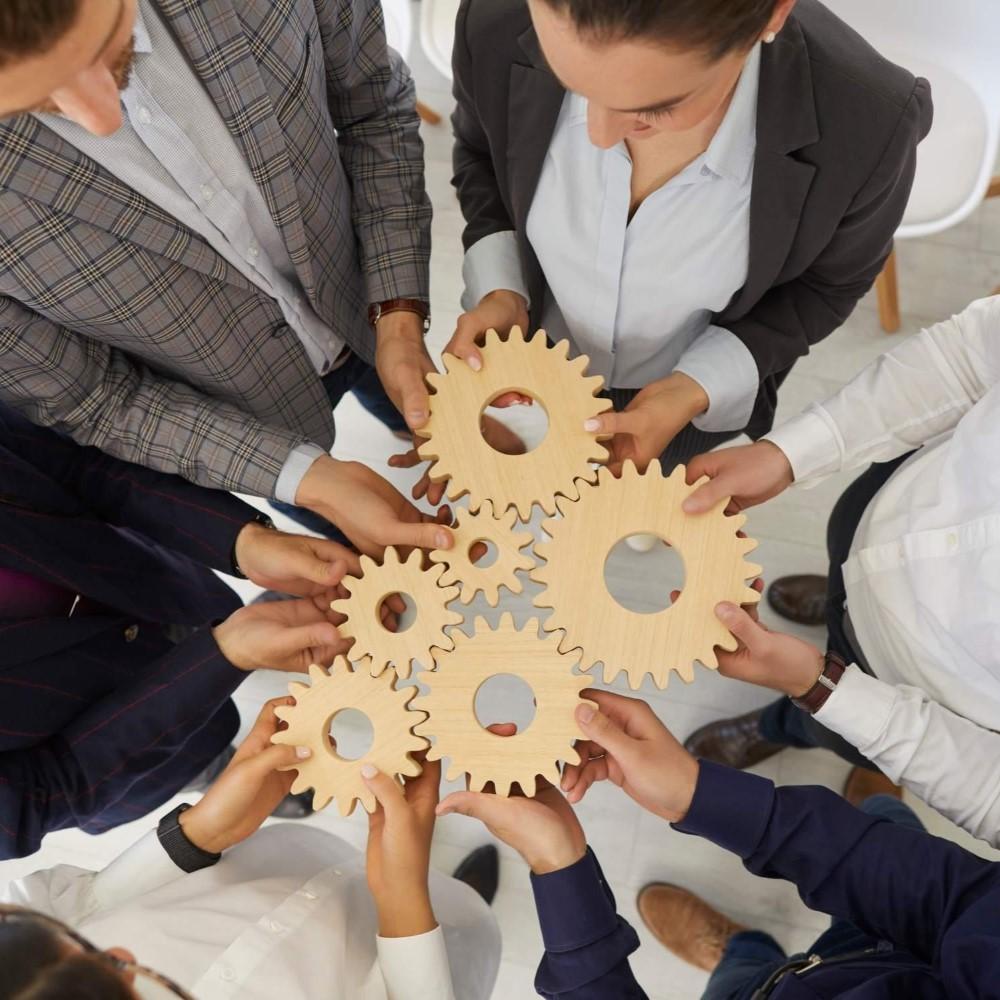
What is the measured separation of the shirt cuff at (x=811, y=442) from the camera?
4.58 ft

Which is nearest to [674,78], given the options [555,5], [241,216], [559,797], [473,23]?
[555,5]

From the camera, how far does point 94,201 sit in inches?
Result: 45.6

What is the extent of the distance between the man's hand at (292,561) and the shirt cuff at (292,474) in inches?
3.1

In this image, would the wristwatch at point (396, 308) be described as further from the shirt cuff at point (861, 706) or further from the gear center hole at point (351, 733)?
the gear center hole at point (351, 733)

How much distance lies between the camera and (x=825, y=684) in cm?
129

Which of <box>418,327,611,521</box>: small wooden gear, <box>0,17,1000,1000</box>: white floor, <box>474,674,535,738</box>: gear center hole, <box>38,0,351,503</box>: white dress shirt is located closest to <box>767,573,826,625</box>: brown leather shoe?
<box>0,17,1000,1000</box>: white floor

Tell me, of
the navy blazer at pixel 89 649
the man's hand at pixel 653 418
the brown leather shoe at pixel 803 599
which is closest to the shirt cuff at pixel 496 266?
the man's hand at pixel 653 418

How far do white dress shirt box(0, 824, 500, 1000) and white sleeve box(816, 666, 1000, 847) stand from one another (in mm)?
677

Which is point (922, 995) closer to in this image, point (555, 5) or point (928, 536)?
point (928, 536)

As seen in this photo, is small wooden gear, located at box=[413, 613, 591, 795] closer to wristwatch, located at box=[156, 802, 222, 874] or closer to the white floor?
wristwatch, located at box=[156, 802, 222, 874]

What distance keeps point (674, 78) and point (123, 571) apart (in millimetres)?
1224

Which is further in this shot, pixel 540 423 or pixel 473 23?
pixel 540 423

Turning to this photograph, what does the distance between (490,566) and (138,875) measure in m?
0.69

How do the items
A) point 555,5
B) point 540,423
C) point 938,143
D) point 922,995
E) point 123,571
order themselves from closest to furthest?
point 555,5 → point 922,995 → point 123,571 → point 938,143 → point 540,423
